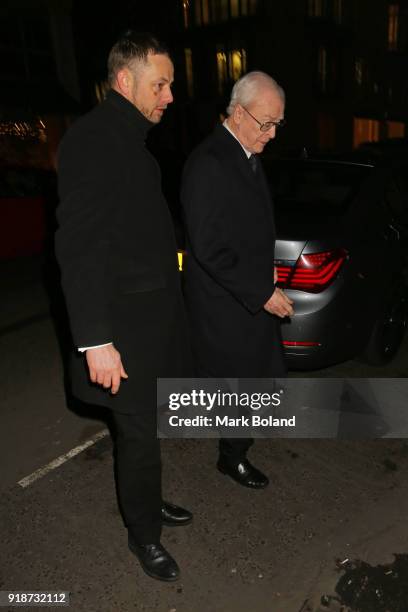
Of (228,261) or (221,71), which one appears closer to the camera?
(228,261)

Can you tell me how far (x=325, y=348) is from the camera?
337 centimetres

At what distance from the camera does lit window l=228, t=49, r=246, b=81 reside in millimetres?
24188

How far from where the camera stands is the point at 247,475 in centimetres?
287

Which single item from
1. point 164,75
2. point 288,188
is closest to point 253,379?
point 164,75

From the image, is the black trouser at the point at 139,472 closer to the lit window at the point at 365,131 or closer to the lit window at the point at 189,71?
the lit window at the point at 189,71

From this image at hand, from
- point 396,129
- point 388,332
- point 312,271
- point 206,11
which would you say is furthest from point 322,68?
point 312,271

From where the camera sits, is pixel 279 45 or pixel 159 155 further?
pixel 279 45

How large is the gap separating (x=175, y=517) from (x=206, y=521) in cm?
16

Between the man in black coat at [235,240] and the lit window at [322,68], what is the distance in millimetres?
26032

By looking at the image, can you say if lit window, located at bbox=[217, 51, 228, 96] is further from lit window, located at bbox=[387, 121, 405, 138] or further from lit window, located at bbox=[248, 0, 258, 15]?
lit window, located at bbox=[387, 121, 405, 138]

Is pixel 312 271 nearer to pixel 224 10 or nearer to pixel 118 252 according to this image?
pixel 118 252

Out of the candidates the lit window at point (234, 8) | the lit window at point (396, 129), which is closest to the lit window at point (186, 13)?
the lit window at point (234, 8)

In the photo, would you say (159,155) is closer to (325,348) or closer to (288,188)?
(288,188)

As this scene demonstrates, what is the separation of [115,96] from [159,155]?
33.6ft
